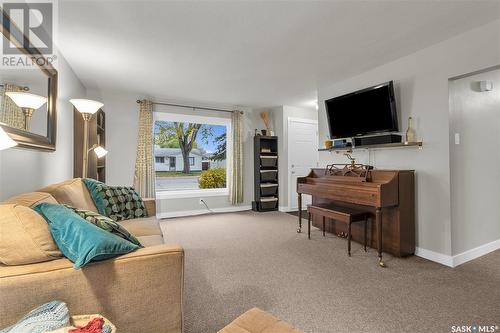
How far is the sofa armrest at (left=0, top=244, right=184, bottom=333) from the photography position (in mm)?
943

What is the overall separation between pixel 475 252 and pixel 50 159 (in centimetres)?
436

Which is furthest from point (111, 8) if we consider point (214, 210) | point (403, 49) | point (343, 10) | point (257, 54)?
point (214, 210)

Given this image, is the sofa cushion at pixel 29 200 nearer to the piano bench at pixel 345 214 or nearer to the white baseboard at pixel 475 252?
the piano bench at pixel 345 214

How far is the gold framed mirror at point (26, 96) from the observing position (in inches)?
57.9

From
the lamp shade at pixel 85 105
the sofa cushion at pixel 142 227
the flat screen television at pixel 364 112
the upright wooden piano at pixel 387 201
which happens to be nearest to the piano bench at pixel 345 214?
the upright wooden piano at pixel 387 201

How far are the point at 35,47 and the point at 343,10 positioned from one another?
2.47 meters

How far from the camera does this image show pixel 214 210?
5090mm

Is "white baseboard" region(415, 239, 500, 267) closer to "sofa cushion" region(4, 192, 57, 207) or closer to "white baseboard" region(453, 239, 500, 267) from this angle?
"white baseboard" region(453, 239, 500, 267)

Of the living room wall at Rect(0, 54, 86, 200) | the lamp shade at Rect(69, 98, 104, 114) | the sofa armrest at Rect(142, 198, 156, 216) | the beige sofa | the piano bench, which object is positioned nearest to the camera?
the beige sofa

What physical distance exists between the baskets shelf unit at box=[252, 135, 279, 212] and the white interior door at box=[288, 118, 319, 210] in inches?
12.1

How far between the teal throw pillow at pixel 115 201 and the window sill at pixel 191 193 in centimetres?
202

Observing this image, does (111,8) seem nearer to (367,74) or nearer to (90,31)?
(90,31)

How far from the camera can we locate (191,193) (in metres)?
4.92
